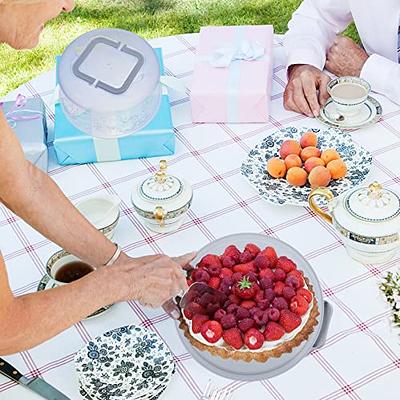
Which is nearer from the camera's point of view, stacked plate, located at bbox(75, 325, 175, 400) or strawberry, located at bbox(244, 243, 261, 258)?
stacked plate, located at bbox(75, 325, 175, 400)

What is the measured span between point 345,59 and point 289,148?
51 cm

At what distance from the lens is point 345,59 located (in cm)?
234

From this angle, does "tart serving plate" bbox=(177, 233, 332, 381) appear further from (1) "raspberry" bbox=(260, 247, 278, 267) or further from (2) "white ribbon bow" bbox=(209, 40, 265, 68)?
(2) "white ribbon bow" bbox=(209, 40, 265, 68)

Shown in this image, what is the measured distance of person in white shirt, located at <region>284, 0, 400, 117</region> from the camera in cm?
220

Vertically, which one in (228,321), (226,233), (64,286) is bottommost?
(226,233)

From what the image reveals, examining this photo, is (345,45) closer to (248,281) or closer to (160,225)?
(160,225)

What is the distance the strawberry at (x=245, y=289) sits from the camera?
1.53m

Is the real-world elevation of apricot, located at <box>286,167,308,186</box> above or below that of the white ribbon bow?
below

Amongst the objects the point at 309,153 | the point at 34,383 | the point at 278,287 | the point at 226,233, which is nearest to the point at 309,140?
the point at 309,153

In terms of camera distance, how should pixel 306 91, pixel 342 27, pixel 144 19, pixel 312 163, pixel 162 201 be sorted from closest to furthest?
1. pixel 162 201
2. pixel 312 163
3. pixel 306 91
4. pixel 342 27
5. pixel 144 19

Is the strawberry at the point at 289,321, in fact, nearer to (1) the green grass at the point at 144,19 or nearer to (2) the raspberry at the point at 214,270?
(2) the raspberry at the point at 214,270

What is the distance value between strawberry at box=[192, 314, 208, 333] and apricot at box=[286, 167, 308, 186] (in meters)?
0.53

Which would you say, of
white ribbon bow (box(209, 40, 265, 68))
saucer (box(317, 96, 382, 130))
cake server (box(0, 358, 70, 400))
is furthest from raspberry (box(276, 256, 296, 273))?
white ribbon bow (box(209, 40, 265, 68))

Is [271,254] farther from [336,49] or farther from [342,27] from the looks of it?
[342,27]
